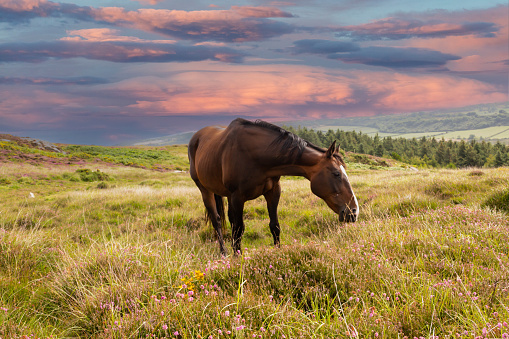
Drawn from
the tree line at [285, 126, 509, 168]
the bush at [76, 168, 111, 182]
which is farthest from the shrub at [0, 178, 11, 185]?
the tree line at [285, 126, 509, 168]

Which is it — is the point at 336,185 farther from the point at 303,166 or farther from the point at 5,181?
the point at 5,181

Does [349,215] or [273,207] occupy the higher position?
[349,215]

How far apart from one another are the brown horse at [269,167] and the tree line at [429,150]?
345 feet

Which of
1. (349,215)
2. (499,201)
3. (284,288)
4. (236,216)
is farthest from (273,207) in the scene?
(499,201)

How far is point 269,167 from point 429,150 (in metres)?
149

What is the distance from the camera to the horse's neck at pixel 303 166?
577 centimetres

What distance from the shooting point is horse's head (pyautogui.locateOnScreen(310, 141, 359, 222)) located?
5.57 meters

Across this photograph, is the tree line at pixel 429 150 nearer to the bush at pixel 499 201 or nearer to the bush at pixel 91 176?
the bush at pixel 91 176

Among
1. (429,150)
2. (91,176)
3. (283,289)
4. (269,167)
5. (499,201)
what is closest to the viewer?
(283,289)

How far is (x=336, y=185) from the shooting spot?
562cm

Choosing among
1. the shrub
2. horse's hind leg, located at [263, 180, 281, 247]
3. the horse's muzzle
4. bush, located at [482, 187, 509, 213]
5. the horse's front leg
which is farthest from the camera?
the shrub

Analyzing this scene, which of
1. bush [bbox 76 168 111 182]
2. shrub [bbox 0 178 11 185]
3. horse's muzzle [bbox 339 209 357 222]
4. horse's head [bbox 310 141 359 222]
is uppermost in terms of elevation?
horse's head [bbox 310 141 359 222]

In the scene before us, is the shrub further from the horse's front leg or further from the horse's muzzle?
the horse's muzzle

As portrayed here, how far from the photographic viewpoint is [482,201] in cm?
754
